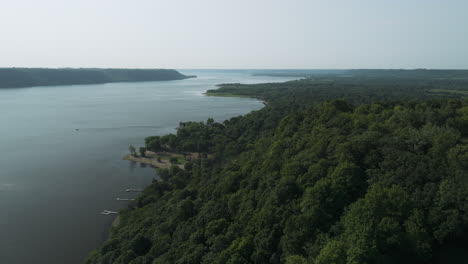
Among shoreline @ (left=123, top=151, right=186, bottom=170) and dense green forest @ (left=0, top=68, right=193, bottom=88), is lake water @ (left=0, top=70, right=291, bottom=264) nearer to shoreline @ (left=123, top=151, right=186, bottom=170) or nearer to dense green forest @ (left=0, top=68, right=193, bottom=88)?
shoreline @ (left=123, top=151, right=186, bottom=170)

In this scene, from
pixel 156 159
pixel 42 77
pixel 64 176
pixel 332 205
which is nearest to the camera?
pixel 332 205

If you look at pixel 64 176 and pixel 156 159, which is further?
pixel 156 159

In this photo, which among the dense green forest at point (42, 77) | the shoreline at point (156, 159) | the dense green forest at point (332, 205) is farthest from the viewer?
the dense green forest at point (42, 77)

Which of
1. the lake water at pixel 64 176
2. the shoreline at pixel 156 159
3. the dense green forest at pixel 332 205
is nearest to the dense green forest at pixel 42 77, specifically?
the lake water at pixel 64 176

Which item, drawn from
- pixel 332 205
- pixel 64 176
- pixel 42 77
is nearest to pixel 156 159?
pixel 64 176

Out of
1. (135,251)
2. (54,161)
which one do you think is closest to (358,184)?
(135,251)

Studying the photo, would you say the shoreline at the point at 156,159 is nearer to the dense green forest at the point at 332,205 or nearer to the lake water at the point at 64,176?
the lake water at the point at 64,176

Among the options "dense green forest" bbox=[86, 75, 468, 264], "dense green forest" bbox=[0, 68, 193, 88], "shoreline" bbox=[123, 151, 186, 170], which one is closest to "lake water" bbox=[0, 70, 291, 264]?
"shoreline" bbox=[123, 151, 186, 170]

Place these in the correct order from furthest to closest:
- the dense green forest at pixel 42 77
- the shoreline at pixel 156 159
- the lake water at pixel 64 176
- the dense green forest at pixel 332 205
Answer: the dense green forest at pixel 42 77 < the shoreline at pixel 156 159 < the lake water at pixel 64 176 < the dense green forest at pixel 332 205

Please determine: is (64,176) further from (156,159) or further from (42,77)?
(42,77)
